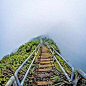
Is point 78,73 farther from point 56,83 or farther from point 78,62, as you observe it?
point 78,62

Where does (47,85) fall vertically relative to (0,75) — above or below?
below

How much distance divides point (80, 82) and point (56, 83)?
1315 millimetres

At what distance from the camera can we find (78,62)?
3878cm

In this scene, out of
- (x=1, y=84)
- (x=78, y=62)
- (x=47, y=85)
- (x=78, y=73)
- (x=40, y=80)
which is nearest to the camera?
(x=78, y=73)

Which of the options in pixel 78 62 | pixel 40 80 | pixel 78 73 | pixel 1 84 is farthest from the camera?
pixel 78 62

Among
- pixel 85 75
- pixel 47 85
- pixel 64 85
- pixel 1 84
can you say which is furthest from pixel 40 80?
pixel 85 75

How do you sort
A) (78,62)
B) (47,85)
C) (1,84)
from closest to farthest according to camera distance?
(1,84) < (47,85) < (78,62)

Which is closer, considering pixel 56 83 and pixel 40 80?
pixel 56 83

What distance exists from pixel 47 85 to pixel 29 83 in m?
0.63

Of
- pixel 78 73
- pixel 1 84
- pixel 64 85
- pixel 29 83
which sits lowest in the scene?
Answer: pixel 64 85

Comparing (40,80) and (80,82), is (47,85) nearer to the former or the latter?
(40,80)

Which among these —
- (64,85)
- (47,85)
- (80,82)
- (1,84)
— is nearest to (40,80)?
(47,85)

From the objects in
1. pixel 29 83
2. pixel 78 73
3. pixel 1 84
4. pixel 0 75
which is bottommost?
pixel 78 73

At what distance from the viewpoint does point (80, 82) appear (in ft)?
7.77
